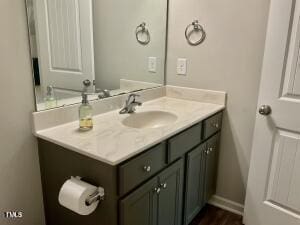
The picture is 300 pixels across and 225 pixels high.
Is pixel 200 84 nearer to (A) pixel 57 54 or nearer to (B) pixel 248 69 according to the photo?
(B) pixel 248 69

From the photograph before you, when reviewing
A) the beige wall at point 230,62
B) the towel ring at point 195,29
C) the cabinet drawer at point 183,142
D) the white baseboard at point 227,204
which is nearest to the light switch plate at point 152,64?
the beige wall at point 230,62

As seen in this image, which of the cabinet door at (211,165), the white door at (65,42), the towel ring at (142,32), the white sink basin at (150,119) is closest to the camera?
the white door at (65,42)

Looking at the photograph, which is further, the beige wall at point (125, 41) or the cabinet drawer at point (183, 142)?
the beige wall at point (125, 41)

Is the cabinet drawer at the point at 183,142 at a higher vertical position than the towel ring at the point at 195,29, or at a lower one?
lower

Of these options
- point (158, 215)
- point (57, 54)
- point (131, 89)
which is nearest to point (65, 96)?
point (57, 54)

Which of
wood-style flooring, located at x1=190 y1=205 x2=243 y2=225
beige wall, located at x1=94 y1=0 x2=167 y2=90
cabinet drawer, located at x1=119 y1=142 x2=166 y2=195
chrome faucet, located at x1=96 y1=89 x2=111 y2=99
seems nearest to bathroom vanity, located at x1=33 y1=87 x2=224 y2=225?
cabinet drawer, located at x1=119 y1=142 x2=166 y2=195

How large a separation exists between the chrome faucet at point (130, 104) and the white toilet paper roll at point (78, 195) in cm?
68

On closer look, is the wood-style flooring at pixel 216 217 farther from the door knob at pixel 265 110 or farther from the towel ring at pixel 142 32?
the towel ring at pixel 142 32

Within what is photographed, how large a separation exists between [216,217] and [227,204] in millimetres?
153

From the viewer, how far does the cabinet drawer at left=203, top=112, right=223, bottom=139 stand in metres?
1.75

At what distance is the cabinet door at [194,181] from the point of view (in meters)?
1.66

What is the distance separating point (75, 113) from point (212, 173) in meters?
1.13

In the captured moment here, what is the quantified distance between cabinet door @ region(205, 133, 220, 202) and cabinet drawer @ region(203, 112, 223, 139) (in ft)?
0.18

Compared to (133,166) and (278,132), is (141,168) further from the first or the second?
(278,132)
